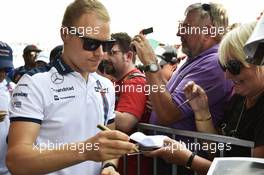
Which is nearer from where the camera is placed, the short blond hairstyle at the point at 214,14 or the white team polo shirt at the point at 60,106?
the white team polo shirt at the point at 60,106

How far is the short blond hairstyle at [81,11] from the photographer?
1725 mm

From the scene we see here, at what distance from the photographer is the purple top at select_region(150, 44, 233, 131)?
2328 millimetres

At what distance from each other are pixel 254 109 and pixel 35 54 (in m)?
4.43

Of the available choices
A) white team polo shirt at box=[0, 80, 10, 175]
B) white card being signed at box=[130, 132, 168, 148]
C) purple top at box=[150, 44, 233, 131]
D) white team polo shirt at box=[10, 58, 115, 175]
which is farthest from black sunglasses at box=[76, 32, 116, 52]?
white team polo shirt at box=[0, 80, 10, 175]

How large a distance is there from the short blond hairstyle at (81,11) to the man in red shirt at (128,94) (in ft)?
3.07

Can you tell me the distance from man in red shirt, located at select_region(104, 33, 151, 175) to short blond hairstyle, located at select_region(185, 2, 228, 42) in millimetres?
579

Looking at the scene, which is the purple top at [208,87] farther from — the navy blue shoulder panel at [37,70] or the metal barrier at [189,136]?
the navy blue shoulder panel at [37,70]

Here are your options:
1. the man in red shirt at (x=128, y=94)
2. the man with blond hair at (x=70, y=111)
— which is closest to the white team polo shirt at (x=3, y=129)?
the man in red shirt at (x=128, y=94)

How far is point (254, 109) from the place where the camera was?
193 centimetres

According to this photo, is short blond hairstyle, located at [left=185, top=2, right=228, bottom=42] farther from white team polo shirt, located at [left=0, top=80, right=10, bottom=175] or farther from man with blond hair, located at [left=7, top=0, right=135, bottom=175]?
white team polo shirt, located at [left=0, top=80, right=10, bottom=175]

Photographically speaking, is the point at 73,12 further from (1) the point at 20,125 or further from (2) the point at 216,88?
(2) the point at 216,88

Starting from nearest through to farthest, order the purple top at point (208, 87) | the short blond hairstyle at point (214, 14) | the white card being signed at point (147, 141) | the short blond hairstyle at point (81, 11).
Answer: the short blond hairstyle at point (81, 11), the white card being signed at point (147, 141), the purple top at point (208, 87), the short blond hairstyle at point (214, 14)

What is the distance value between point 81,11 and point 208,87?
3.16 feet

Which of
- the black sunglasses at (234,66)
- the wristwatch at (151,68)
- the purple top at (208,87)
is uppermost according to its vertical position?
the black sunglasses at (234,66)
